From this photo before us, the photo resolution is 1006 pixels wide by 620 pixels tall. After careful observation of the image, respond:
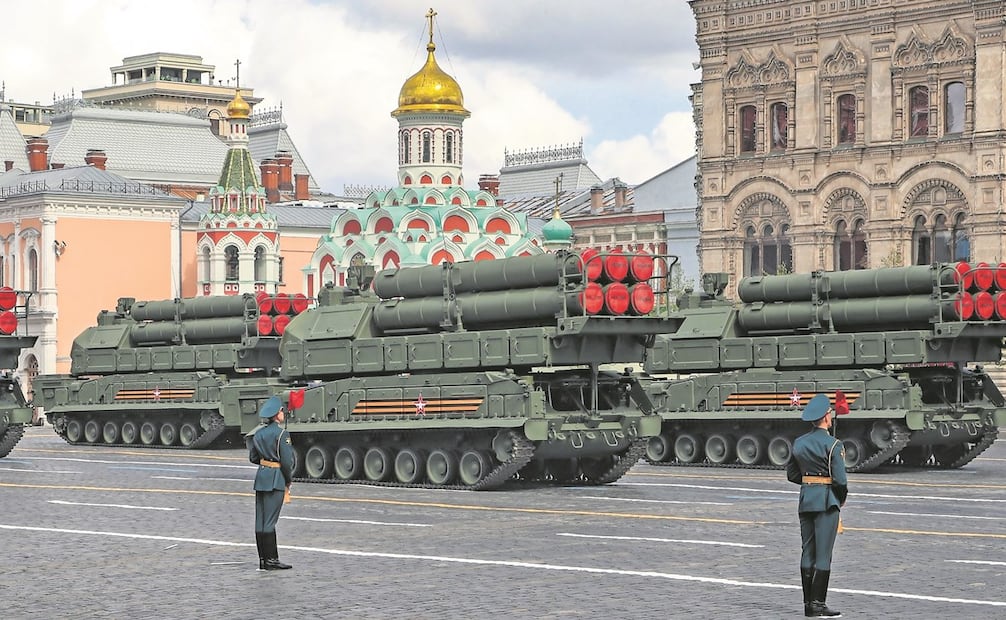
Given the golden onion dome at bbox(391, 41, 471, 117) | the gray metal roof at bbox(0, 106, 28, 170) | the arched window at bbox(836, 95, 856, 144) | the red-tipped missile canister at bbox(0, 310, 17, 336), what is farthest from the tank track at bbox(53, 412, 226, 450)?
the gray metal roof at bbox(0, 106, 28, 170)

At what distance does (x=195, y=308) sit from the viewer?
41688mm

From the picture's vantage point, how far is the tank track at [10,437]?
34.8 meters

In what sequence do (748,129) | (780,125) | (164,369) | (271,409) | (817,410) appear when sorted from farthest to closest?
1. (748,129)
2. (780,125)
3. (164,369)
4. (271,409)
5. (817,410)

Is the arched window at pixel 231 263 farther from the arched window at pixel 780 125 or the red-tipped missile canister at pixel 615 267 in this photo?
the red-tipped missile canister at pixel 615 267

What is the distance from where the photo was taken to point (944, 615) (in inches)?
520

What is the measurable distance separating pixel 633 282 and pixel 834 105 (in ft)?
108

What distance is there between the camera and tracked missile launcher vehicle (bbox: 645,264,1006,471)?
2953cm

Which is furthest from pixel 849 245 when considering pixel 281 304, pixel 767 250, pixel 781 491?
pixel 781 491

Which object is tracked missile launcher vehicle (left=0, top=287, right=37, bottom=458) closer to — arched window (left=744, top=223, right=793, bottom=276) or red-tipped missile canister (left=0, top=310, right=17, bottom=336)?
red-tipped missile canister (left=0, top=310, right=17, bottom=336)

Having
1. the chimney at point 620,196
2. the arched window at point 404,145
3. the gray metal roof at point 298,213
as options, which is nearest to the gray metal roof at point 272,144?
the gray metal roof at point 298,213

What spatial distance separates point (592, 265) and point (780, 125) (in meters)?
34.5

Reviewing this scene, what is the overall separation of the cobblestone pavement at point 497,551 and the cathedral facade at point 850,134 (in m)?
28.5

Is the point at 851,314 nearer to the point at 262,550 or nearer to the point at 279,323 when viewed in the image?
the point at 279,323

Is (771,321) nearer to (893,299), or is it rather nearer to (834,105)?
(893,299)
